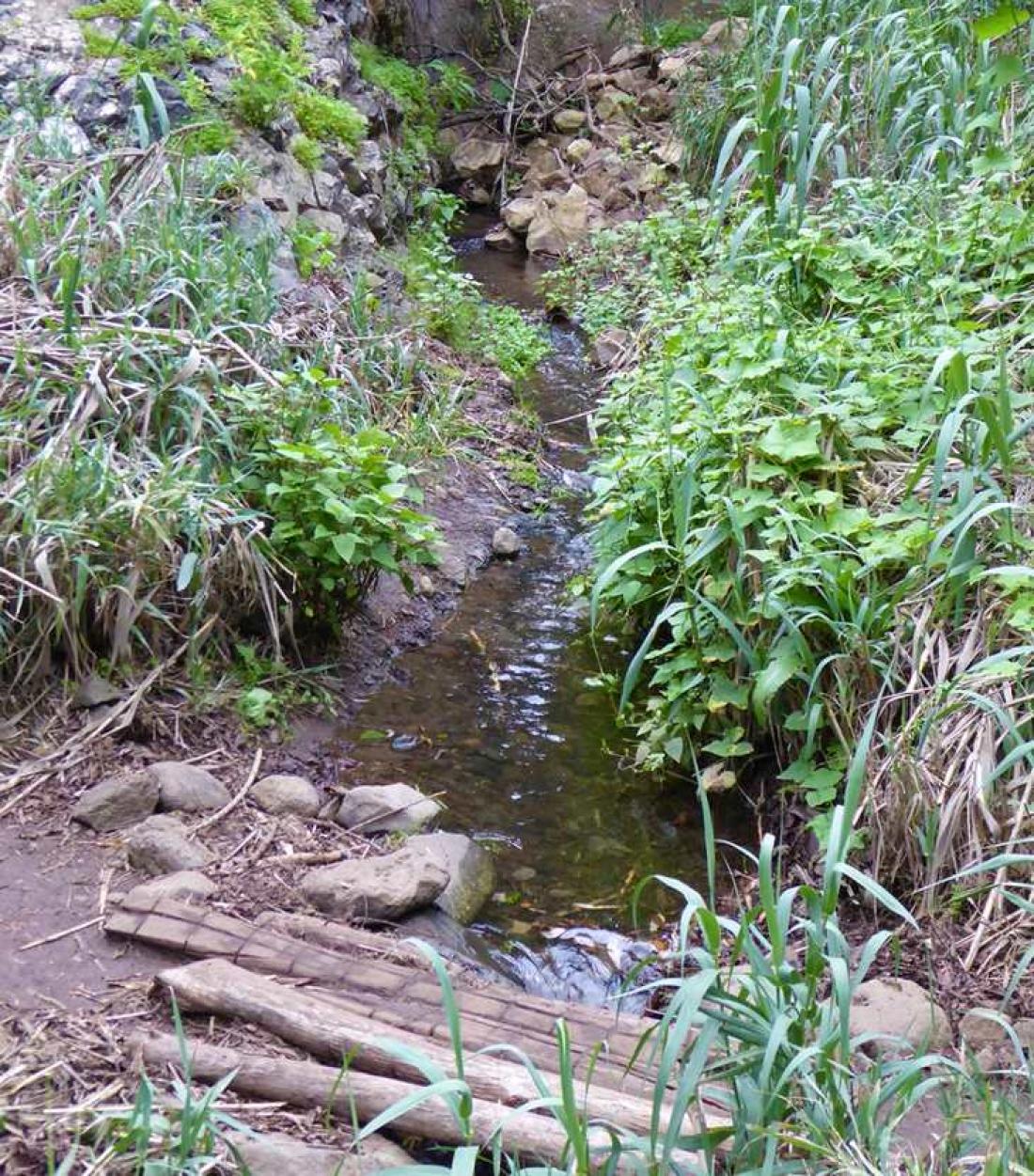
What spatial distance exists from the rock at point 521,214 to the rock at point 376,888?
7444 mm

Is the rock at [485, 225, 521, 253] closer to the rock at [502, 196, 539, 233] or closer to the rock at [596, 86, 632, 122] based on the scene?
the rock at [502, 196, 539, 233]

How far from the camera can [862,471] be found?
388 centimetres

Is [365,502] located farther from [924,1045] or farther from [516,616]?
[924,1045]

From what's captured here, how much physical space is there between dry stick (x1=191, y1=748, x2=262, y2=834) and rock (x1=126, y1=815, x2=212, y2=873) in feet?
0.46

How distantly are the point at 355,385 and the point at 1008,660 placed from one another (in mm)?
2569

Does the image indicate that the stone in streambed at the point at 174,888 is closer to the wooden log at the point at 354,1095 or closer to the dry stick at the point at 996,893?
the wooden log at the point at 354,1095

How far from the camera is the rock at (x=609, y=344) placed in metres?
7.22

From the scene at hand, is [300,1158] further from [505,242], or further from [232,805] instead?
[505,242]

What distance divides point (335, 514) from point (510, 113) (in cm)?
782

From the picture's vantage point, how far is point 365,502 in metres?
4.18

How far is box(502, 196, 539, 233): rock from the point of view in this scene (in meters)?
9.89

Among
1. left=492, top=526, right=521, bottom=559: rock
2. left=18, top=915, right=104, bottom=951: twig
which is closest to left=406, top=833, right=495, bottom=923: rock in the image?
left=18, top=915, right=104, bottom=951: twig

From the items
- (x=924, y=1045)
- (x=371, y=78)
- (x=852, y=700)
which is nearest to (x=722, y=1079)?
(x=924, y=1045)

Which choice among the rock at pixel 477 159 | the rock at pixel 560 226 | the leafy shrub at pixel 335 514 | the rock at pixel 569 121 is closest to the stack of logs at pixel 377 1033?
the leafy shrub at pixel 335 514
